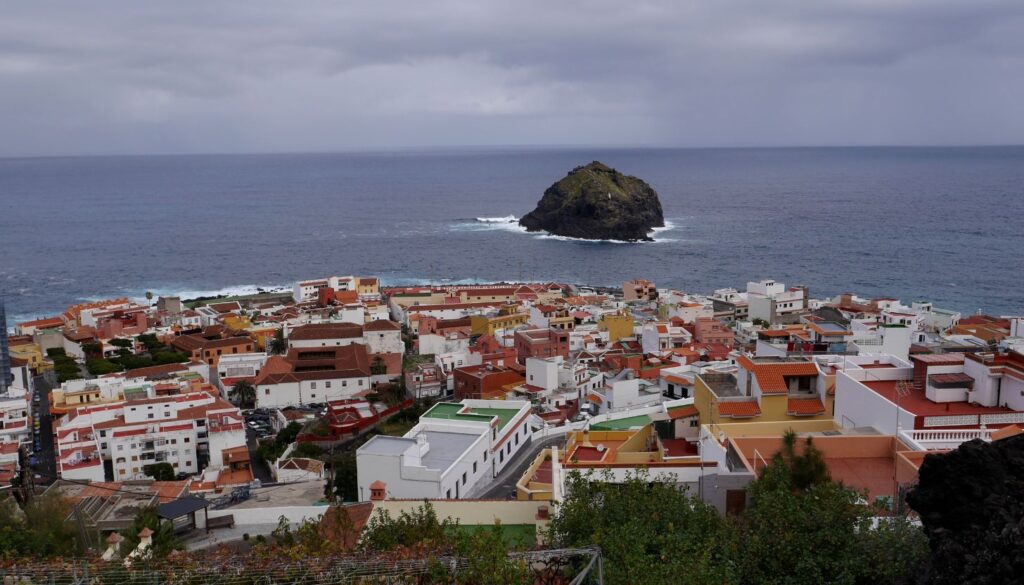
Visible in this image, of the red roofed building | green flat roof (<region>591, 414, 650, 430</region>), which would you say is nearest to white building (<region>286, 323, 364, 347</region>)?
the red roofed building

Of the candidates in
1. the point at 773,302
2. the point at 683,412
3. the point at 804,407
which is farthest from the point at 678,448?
the point at 773,302

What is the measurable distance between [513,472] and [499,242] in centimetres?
6724

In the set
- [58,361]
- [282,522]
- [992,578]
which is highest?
[992,578]

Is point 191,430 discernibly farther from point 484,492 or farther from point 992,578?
point 992,578

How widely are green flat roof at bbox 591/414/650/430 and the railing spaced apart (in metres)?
7.27

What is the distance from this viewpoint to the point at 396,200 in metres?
134

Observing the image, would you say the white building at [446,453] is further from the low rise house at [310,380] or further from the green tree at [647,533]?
the low rise house at [310,380]

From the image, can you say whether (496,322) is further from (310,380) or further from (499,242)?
(499,242)

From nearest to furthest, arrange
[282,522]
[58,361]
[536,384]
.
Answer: [282,522]
[536,384]
[58,361]

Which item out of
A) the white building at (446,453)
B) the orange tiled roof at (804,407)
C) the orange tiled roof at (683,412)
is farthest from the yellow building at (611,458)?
the orange tiled roof at (804,407)

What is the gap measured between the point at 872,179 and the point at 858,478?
6394 inches

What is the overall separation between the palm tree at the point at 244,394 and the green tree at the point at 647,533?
25.2 meters

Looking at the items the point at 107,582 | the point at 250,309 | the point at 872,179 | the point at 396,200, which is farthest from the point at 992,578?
the point at 872,179

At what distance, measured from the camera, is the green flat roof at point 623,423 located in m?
18.9
